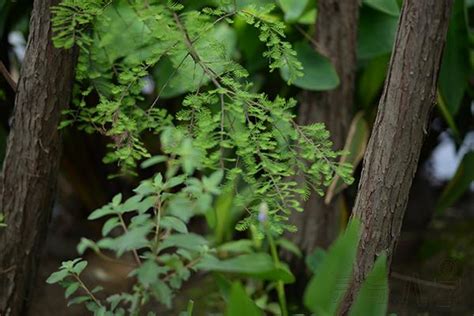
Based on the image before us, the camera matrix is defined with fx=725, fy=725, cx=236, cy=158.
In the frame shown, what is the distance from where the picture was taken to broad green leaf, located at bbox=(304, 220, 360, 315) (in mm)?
940

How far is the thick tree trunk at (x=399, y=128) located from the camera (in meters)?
1.14

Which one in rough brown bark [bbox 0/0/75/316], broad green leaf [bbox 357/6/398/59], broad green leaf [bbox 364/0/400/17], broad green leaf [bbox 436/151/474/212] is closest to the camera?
rough brown bark [bbox 0/0/75/316]

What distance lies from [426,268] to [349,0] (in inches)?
31.5

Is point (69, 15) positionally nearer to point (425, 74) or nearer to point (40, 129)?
point (40, 129)

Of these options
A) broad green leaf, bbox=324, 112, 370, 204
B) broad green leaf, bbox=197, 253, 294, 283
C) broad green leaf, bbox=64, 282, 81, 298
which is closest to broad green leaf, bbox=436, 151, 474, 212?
broad green leaf, bbox=324, 112, 370, 204

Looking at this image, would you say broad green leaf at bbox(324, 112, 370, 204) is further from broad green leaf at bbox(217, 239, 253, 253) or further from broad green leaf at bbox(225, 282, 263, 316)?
broad green leaf at bbox(225, 282, 263, 316)

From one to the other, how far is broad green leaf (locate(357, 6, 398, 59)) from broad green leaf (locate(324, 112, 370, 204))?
0.63 feet

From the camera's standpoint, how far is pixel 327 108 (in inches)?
71.9

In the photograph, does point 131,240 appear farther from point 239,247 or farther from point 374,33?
point 374,33

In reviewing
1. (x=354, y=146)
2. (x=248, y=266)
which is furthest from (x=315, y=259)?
(x=248, y=266)

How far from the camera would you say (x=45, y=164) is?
1.42 m

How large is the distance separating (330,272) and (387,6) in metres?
1.04

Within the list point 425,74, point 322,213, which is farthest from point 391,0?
point 425,74

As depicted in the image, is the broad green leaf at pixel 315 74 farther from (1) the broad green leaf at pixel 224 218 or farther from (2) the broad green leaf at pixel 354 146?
(1) the broad green leaf at pixel 224 218
